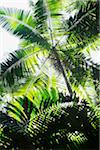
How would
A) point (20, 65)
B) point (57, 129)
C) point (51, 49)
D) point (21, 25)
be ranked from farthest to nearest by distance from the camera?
point (21, 25) < point (51, 49) < point (20, 65) < point (57, 129)

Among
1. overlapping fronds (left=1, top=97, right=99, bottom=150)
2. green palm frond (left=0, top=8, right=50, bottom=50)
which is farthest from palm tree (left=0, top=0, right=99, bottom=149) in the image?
overlapping fronds (left=1, top=97, right=99, bottom=150)

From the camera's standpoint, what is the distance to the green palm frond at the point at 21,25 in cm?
713

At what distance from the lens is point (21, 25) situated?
7.19 m

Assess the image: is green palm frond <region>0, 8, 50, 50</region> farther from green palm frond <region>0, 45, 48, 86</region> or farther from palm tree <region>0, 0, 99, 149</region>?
green palm frond <region>0, 45, 48, 86</region>

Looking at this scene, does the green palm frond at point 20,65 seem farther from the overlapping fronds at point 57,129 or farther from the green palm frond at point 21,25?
the overlapping fronds at point 57,129

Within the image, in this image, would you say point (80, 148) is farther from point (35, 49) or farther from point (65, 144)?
point (35, 49)

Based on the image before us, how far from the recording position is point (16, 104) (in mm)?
3666

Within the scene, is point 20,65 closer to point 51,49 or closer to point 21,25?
point 51,49

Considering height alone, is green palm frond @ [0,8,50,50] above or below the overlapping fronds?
above

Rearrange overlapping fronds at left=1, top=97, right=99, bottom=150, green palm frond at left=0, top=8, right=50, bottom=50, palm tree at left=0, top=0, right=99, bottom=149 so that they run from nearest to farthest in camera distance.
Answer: overlapping fronds at left=1, top=97, right=99, bottom=150 → palm tree at left=0, top=0, right=99, bottom=149 → green palm frond at left=0, top=8, right=50, bottom=50

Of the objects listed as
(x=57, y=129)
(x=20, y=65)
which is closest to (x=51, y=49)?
(x=20, y=65)

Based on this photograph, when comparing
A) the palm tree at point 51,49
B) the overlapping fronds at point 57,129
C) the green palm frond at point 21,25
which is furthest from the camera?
the green palm frond at point 21,25

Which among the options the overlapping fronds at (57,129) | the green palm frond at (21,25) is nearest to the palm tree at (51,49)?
the green palm frond at (21,25)

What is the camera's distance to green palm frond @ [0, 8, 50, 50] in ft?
23.4
